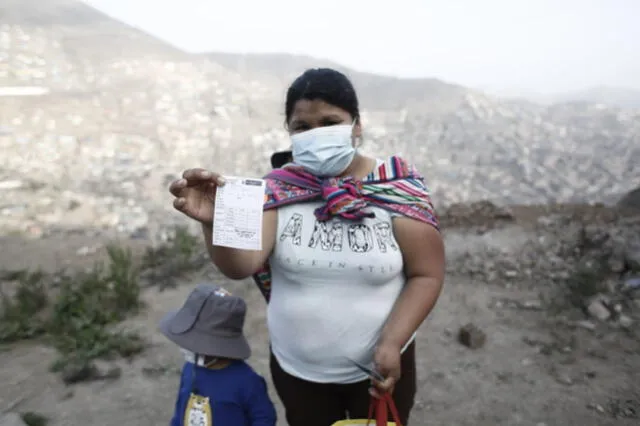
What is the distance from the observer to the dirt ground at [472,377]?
2770 millimetres

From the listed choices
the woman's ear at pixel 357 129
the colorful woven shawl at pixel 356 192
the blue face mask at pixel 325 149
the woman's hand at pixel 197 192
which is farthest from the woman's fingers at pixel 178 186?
the woman's ear at pixel 357 129

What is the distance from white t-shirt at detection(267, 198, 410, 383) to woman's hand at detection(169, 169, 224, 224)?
0.77ft

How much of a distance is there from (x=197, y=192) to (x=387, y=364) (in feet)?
2.37

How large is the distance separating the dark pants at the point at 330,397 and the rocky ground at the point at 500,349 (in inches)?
56.2

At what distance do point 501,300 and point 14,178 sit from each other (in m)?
12.6

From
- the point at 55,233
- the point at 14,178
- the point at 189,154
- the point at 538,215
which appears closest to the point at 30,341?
the point at 55,233

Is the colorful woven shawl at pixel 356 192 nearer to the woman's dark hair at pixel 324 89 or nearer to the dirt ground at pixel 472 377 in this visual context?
the woman's dark hair at pixel 324 89

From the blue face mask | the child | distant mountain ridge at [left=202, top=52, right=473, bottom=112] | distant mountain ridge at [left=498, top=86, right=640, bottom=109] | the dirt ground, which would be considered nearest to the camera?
the blue face mask

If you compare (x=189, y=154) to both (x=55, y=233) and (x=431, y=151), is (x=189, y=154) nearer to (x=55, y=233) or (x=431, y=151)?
(x=55, y=233)

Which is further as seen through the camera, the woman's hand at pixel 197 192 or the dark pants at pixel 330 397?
the dark pants at pixel 330 397

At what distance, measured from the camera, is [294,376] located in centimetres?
Answer: 149

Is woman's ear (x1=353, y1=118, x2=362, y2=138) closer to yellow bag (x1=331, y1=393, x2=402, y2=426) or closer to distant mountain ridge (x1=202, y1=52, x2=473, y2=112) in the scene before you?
yellow bag (x1=331, y1=393, x2=402, y2=426)

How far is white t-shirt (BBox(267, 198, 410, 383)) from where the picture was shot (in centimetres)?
133

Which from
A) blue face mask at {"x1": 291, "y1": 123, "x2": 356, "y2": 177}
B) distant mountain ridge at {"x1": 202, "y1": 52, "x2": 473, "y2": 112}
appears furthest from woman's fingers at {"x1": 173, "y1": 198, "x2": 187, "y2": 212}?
distant mountain ridge at {"x1": 202, "y1": 52, "x2": 473, "y2": 112}
